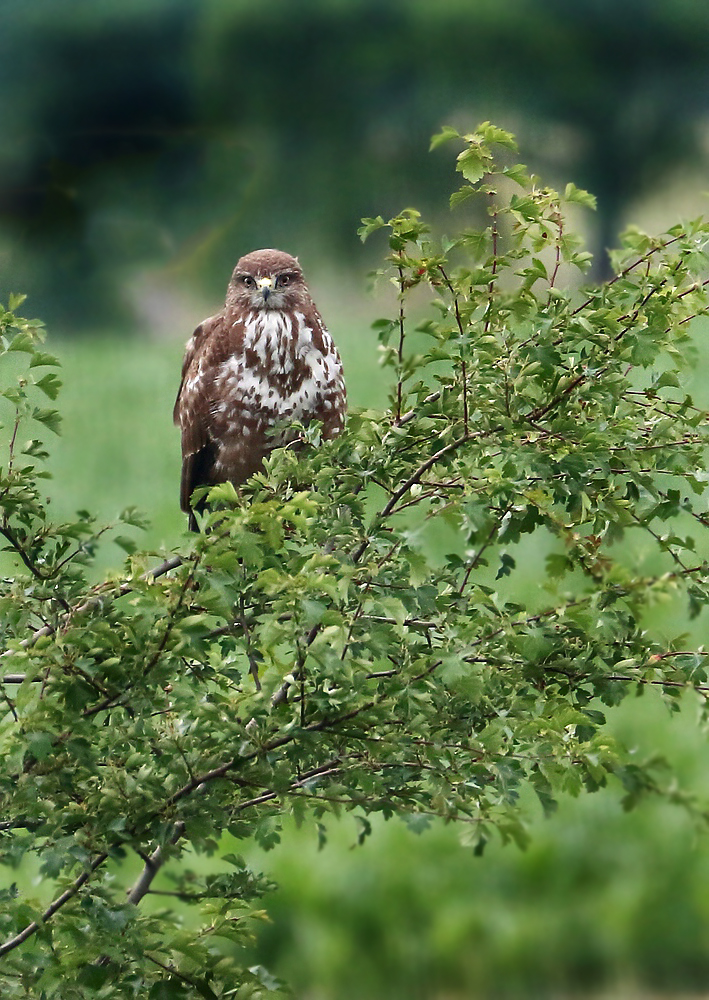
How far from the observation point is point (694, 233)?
1.51 metres

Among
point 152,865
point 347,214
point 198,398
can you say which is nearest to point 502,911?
point 198,398

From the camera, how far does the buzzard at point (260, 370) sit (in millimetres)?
2215

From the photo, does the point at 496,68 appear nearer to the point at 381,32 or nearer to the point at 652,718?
the point at 381,32

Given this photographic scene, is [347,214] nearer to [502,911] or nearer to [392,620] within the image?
[502,911]

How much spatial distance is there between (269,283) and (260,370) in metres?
0.15

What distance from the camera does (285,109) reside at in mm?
10727

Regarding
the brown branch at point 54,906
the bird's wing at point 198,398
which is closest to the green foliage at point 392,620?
the brown branch at point 54,906

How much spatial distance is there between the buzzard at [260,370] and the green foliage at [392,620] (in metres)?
0.64

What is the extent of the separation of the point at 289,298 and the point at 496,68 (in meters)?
9.22

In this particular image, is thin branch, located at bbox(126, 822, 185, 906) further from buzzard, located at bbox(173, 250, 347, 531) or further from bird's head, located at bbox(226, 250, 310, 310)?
bird's head, located at bbox(226, 250, 310, 310)

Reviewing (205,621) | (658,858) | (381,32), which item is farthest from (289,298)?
(381,32)

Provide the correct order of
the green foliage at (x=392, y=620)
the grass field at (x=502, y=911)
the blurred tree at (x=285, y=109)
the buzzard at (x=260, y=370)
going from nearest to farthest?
the green foliage at (x=392, y=620)
the buzzard at (x=260, y=370)
the grass field at (x=502, y=911)
the blurred tree at (x=285, y=109)

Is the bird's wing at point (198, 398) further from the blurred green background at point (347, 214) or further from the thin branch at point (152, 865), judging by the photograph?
the thin branch at point (152, 865)

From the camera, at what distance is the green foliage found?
1335 millimetres
